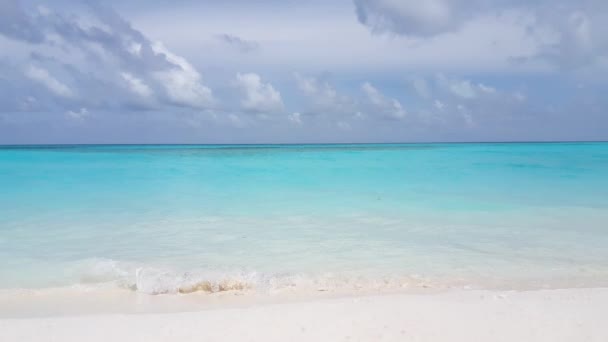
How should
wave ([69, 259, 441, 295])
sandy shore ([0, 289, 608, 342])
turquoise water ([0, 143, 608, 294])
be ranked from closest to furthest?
sandy shore ([0, 289, 608, 342]) → wave ([69, 259, 441, 295]) → turquoise water ([0, 143, 608, 294])

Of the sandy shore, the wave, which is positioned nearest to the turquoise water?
the wave

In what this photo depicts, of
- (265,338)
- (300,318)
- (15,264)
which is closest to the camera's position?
(265,338)

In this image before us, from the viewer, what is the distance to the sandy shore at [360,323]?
3408 mm

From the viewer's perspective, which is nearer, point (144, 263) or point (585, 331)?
point (585, 331)

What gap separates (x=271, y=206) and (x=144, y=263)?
4901mm

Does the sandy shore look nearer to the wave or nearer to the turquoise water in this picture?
the wave

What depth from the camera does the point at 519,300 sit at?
4113mm

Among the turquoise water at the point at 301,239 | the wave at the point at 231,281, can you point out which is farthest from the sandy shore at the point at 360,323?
the turquoise water at the point at 301,239

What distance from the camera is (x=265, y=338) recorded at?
339 centimetres

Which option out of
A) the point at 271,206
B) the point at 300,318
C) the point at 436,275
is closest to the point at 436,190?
the point at 271,206

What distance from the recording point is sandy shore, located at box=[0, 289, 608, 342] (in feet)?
11.2

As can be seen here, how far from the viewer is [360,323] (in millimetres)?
3588

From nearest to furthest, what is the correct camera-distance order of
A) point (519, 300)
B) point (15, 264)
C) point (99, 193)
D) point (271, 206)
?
point (519, 300) < point (15, 264) < point (271, 206) < point (99, 193)

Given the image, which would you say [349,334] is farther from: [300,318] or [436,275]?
[436,275]
